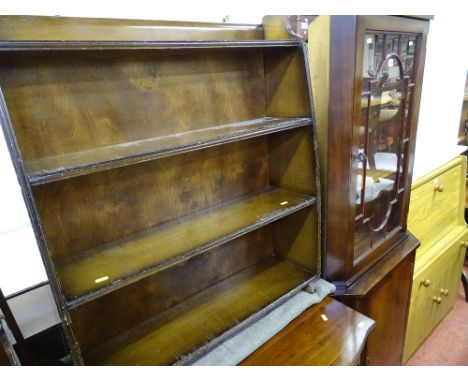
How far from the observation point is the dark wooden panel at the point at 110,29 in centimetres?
80

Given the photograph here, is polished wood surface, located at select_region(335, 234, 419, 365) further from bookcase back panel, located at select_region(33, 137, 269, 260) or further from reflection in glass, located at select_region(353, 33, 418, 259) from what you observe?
bookcase back panel, located at select_region(33, 137, 269, 260)

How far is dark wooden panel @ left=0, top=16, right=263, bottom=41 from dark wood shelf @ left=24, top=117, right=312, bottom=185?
0.30 m

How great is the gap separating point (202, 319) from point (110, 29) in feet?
3.25

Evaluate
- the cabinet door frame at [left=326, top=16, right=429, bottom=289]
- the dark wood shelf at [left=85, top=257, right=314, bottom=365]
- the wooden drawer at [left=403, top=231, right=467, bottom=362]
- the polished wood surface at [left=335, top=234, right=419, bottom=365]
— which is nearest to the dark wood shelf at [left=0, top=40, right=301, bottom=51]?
the cabinet door frame at [left=326, top=16, right=429, bottom=289]

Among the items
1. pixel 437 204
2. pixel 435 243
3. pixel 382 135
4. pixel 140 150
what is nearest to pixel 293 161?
pixel 382 135

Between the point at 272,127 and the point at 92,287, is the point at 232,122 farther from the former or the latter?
the point at 92,287

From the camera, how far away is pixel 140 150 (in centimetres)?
89

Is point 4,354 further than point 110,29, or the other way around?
point 110,29

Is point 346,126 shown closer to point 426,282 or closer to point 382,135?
point 382,135

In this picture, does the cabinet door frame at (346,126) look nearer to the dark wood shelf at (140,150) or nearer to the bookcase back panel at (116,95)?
the dark wood shelf at (140,150)

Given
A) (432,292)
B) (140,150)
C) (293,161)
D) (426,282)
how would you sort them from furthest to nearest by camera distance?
1. (432,292)
2. (426,282)
3. (293,161)
4. (140,150)

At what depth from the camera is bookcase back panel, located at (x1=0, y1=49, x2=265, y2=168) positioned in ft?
2.73

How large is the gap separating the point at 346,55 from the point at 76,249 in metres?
1.05
